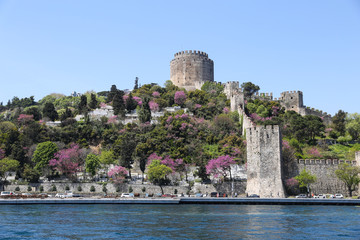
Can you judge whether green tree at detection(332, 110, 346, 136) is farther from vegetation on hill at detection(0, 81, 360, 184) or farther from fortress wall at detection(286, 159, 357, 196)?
fortress wall at detection(286, 159, 357, 196)

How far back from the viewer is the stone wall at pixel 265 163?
45.9m

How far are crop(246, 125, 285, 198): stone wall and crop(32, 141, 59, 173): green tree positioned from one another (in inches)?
988

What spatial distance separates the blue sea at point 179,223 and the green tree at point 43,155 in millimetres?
14998

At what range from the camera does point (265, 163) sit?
153ft

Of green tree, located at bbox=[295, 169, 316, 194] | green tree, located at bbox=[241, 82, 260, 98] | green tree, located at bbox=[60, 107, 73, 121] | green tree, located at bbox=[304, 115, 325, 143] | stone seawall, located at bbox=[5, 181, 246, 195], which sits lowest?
stone seawall, located at bbox=[5, 181, 246, 195]

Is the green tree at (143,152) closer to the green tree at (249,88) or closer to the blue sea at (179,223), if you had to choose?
the blue sea at (179,223)

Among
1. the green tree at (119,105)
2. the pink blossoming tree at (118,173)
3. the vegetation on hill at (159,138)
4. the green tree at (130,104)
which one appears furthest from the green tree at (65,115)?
the pink blossoming tree at (118,173)

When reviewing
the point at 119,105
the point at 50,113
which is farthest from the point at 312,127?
the point at 50,113

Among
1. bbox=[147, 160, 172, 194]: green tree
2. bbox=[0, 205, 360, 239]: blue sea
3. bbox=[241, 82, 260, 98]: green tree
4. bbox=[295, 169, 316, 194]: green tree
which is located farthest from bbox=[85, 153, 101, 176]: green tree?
bbox=[241, 82, 260, 98]: green tree

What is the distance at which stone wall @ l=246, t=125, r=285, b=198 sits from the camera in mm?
45875

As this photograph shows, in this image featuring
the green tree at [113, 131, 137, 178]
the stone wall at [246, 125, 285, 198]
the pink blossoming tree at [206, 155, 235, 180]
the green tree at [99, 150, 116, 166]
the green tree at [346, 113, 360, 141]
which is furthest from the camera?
the green tree at [346, 113, 360, 141]

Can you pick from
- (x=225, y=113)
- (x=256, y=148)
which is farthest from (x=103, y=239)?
(x=225, y=113)

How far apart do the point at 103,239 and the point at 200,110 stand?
48.9 m

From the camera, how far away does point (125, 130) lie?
63.3 m
